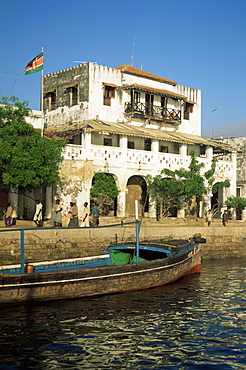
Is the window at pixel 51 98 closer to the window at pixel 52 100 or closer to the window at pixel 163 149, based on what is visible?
the window at pixel 52 100

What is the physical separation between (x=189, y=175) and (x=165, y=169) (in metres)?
1.95

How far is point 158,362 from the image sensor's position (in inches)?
370

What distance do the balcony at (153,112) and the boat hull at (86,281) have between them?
18.2m

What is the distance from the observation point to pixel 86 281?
14930 millimetres

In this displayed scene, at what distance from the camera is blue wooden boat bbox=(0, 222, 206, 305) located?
13617 mm

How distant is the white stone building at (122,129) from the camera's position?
98.8 ft

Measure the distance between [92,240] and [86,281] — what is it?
25.7 feet

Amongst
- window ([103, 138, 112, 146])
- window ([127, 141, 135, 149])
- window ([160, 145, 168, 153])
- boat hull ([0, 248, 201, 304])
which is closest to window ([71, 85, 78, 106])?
window ([103, 138, 112, 146])

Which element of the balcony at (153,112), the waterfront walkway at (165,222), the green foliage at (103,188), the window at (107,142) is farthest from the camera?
the balcony at (153,112)

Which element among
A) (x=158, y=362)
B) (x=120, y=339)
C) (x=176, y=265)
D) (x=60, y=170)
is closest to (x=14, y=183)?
(x=60, y=170)

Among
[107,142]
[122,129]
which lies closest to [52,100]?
[107,142]

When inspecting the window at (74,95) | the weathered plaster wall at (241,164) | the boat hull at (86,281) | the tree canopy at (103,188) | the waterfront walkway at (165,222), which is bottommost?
the boat hull at (86,281)

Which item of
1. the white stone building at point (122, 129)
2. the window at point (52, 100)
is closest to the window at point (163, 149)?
the white stone building at point (122, 129)

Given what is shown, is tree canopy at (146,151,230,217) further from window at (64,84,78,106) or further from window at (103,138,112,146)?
window at (64,84,78,106)
